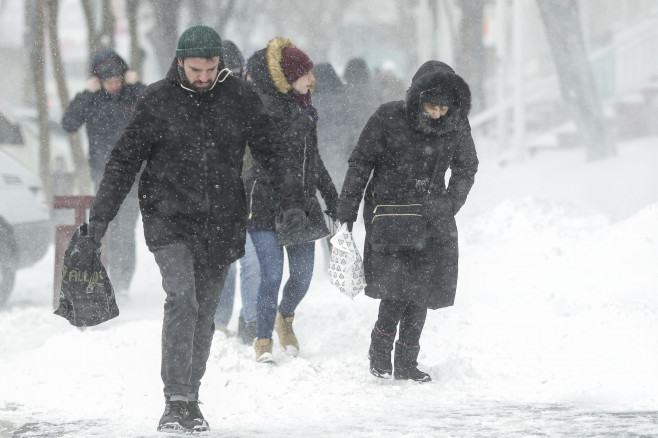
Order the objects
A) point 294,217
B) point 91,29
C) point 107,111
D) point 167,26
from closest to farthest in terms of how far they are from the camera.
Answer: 1. point 294,217
2. point 107,111
3. point 91,29
4. point 167,26

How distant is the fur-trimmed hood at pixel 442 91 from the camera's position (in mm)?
5961

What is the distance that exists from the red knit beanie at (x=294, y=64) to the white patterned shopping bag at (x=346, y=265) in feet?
3.15

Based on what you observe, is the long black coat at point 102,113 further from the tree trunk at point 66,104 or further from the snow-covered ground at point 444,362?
the tree trunk at point 66,104

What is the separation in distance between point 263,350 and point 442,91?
1.83 m

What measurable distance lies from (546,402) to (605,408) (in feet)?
1.02

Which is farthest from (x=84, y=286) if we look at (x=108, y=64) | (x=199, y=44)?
(x=108, y=64)

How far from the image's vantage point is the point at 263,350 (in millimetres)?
6691

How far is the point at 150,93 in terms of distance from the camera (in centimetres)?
508

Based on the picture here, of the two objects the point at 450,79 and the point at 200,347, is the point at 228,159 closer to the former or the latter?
the point at 200,347

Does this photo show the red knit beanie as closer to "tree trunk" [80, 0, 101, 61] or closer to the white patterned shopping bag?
the white patterned shopping bag

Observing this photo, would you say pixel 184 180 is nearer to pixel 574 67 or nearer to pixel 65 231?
pixel 65 231

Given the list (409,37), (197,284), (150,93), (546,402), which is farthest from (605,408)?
(409,37)

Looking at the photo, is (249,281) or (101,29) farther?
(101,29)

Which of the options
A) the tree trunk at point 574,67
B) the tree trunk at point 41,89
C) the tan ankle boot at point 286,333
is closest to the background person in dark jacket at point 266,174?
the tan ankle boot at point 286,333
